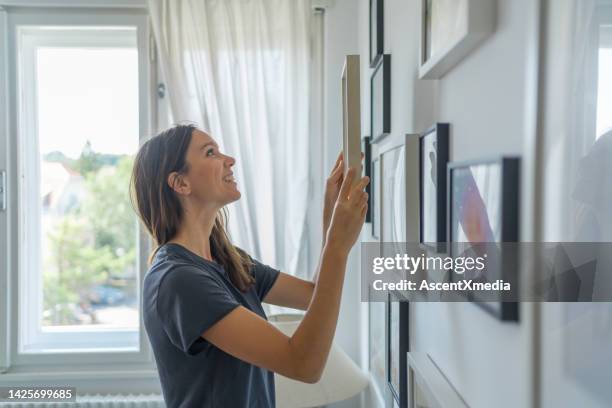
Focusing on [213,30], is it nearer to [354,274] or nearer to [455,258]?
[354,274]

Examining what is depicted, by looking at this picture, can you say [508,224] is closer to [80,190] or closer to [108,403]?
[108,403]

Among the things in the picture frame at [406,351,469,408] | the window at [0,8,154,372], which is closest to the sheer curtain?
the picture frame at [406,351,469,408]

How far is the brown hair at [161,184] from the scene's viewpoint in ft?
3.50

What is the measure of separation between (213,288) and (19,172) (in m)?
1.56

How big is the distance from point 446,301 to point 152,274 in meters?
0.51

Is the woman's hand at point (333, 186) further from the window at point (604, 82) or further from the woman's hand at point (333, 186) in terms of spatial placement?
the window at point (604, 82)

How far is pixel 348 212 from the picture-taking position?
2.68ft

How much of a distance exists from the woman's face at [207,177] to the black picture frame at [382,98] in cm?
37

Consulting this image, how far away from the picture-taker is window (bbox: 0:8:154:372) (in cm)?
220

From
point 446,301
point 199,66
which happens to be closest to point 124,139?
point 199,66

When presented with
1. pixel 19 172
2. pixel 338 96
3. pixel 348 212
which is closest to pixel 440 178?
pixel 348 212

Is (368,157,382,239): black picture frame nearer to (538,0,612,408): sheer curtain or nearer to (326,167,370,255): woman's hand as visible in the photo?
(326,167,370,255): woman's hand

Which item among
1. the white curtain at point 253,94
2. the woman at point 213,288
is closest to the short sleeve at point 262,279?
the woman at point 213,288

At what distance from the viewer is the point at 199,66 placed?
1962mm
